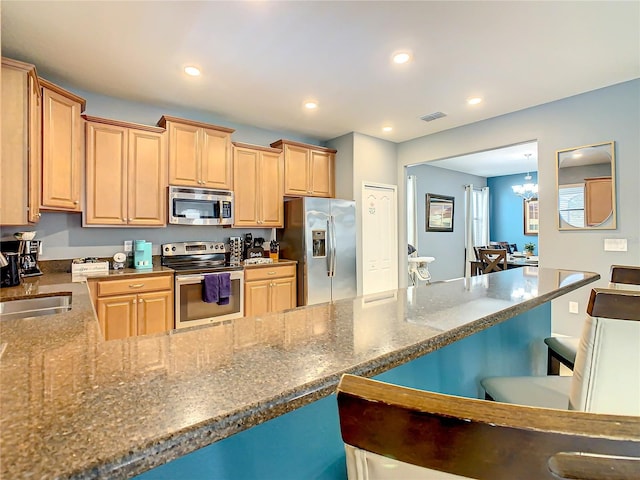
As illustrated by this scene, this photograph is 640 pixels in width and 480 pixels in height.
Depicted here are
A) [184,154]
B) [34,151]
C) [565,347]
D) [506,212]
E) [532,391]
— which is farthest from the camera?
[506,212]

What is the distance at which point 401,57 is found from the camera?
2.69 meters

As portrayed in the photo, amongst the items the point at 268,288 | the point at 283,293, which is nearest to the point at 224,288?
the point at 268,288

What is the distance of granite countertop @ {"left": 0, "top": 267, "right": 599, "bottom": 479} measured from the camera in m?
0.41

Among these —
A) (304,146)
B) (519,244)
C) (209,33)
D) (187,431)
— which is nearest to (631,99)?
(304,146)

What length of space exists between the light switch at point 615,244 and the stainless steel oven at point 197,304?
12.4ft

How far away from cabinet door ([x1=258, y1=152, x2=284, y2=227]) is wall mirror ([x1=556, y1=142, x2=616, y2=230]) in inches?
128

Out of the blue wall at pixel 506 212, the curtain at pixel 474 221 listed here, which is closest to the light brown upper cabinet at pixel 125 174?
the curtain at pixel 474 221

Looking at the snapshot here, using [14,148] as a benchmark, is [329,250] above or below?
below

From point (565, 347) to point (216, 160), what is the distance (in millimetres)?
3628

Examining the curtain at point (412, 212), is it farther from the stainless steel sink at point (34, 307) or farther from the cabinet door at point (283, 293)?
the stainless steel sink at point (34, 307)

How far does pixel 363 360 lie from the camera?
667 millimetres

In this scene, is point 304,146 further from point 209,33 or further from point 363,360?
point 363,360

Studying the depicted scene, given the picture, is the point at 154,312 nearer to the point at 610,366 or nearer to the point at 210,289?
the point at 210,289

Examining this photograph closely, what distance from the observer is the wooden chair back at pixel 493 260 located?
5789 mm
